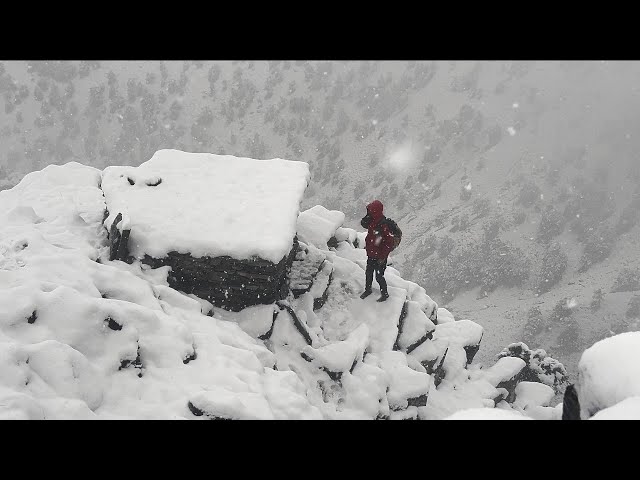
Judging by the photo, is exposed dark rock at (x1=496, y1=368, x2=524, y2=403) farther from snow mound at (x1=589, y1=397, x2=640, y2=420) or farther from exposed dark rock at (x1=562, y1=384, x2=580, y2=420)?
snow mound at (x1=589, y1=397, x2=640, y2=420)

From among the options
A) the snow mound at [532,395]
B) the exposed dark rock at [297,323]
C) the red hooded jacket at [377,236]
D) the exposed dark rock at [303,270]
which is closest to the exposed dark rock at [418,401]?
the exposed dark rock at [297,323]

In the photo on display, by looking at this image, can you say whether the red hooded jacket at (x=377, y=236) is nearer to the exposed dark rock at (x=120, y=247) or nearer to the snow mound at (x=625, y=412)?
the exposed dark rock at (x=120, y=247)

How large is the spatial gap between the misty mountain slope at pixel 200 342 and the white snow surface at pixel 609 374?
10.3ft

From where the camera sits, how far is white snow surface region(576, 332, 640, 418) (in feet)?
10.6

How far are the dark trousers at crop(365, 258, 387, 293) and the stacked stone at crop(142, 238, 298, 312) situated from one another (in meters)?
1.98

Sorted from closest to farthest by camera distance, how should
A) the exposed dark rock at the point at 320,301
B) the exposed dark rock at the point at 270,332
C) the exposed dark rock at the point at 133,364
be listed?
1. the exposed dark rock at the point at 133,364
2. the exposed dark rock at the point at 270,332
3. the exposed dark rock at the point at 320,301

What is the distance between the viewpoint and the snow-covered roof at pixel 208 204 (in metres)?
7.54

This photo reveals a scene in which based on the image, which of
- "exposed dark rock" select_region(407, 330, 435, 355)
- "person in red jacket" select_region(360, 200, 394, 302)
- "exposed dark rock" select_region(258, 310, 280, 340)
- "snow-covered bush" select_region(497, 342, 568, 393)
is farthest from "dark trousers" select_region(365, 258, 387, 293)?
"snow-covered bush" select_region(497, 342, 568, 393)

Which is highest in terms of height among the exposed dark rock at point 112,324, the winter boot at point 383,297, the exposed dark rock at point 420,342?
the exposed dark rock at point 112,324

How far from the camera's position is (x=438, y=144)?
2689 centimetres
